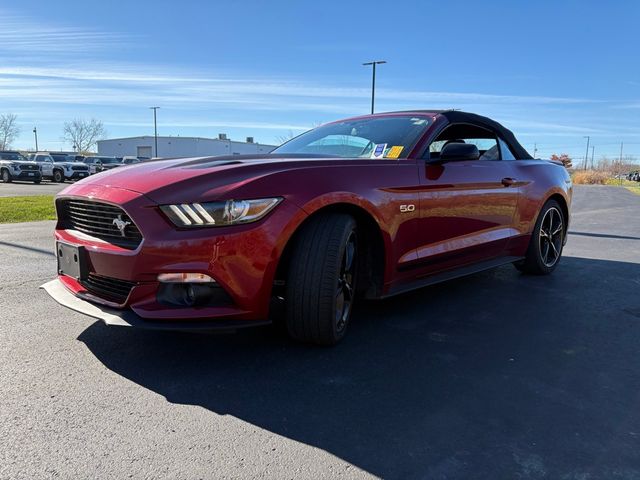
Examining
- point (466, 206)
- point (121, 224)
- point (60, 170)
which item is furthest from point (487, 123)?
point (60, 170)

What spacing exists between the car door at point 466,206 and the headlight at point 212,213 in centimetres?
147

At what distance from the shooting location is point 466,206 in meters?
4.05

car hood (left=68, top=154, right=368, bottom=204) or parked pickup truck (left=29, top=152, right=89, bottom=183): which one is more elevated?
car hood (left=68, top=154, right=368, bottom=204)

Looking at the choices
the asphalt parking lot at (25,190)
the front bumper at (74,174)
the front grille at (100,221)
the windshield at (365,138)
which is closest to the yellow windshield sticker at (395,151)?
the windshield at (365,138)

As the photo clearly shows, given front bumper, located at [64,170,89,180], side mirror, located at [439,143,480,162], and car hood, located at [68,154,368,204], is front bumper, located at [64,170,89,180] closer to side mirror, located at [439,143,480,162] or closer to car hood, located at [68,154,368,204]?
car hood, located at [68,154,368,204]

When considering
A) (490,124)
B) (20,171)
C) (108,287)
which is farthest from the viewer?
(20,171)

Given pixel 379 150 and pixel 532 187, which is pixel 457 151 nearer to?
pixel 379 150

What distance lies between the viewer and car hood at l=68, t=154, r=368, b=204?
2635mm

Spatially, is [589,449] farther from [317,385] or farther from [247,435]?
[247,435]

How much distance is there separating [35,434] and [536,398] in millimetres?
2375

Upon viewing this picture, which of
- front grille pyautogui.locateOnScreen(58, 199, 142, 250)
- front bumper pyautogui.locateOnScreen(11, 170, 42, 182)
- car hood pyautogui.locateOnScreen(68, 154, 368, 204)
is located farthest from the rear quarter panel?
front bumper pyautogui.locateOnScreen(11, 170, 42, 182)

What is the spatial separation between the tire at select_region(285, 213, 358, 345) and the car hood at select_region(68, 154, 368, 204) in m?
0.40

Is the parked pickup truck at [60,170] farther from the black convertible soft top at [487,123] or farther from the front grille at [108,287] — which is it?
the front grille at [108,287]

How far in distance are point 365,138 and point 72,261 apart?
234 cm
